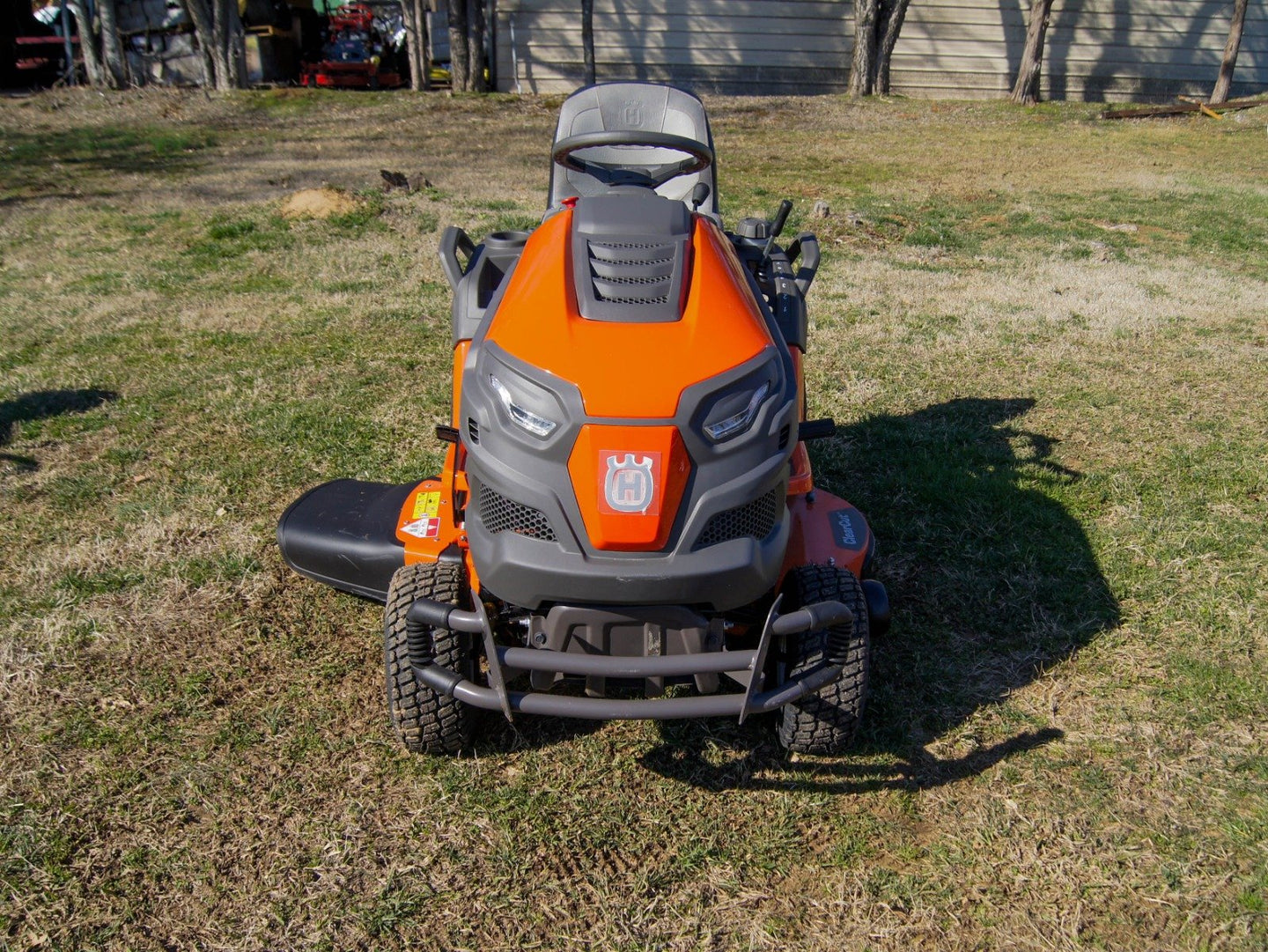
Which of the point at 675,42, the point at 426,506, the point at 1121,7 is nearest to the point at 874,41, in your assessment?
the point at 675,42

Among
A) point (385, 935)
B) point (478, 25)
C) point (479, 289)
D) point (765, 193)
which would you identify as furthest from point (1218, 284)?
point (478, 25)

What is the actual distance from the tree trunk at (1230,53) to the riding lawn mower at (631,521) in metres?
16.1

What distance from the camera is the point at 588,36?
14.6 m

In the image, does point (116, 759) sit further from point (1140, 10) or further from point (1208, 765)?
point (1140, 10)

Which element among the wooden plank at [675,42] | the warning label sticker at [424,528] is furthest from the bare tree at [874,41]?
the warning label sticker at [424,528]

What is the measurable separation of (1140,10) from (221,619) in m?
18.4

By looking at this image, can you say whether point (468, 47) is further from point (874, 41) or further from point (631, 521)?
point (631, 521)

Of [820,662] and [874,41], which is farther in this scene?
[874,41]

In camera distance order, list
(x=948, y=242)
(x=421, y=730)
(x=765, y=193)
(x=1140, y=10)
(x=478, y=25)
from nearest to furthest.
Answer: (x=421, y=730) < (x=948, y=242) < (x=765, y=193) < (x=478, y=25) < (x=1140, y=10)

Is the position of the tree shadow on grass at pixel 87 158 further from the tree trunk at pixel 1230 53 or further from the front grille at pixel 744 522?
the tree trunk at pixel 1230 53

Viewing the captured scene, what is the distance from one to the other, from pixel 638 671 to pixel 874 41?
1505 centimetres

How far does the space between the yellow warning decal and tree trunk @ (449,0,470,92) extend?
12.6 m

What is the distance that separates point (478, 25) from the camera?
14812 mm

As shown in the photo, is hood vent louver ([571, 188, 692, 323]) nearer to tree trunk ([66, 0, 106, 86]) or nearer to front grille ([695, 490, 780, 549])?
front grille ([695, 490, 780, 549])
